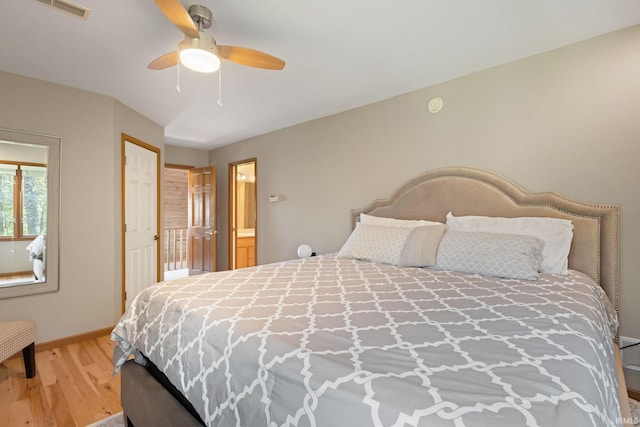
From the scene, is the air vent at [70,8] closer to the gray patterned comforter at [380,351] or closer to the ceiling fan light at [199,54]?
the ceiling fan light at [199,54]

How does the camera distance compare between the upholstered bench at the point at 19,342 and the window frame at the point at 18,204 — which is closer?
the upholstered bench at the point at 19,342

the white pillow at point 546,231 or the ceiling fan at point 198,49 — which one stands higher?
the ceiling fan at point 198,49

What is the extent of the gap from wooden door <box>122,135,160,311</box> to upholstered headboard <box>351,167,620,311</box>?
260 centimetres

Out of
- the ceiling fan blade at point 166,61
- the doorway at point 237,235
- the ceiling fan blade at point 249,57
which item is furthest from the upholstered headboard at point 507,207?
the doorway at point 237,235

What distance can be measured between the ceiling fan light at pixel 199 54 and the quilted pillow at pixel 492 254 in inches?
75.5

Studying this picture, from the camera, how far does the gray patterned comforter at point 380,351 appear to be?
0.67m

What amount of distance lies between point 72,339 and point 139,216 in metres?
1.37

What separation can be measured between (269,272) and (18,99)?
8.72ft

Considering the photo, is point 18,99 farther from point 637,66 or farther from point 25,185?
point 637,66

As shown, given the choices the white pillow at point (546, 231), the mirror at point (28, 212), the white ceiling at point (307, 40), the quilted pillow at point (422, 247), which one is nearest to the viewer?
the white ceiling at point (307, 40)

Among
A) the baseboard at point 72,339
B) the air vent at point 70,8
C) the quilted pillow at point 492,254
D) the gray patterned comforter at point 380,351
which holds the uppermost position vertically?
the air vent at point 70,8

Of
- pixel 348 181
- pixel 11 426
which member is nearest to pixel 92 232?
pixel 11 426

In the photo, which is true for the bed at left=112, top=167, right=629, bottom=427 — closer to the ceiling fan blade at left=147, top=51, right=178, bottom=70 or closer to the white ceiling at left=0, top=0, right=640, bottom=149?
the white ceiling at left=0, top=0, right=640, bottom=149

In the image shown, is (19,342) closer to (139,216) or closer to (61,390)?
(61,390)
